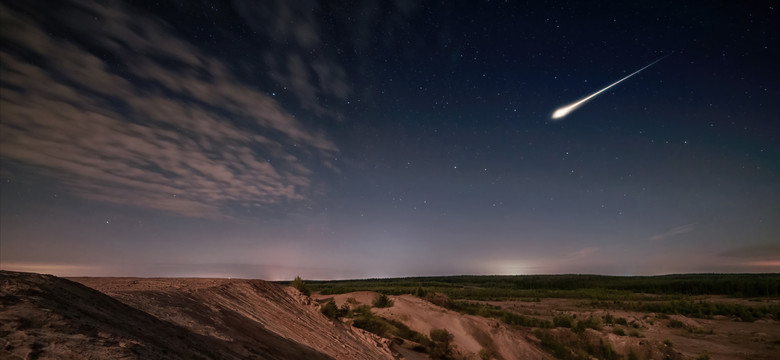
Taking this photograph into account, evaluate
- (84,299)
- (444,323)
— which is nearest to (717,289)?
(444,323)

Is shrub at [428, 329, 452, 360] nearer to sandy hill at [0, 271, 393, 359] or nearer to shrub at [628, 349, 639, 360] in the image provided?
sandy hill at [0, 271, 393, 359]

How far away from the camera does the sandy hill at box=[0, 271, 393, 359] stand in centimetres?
335

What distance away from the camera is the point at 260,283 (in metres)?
14.1

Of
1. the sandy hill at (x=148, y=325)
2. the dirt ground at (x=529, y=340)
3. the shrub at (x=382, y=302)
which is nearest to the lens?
the sandy hill at (x=148, y=325)

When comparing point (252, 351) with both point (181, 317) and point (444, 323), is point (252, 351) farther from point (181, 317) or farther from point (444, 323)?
point (444, 323)

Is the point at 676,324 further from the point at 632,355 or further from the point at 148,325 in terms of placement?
the point at 148,325

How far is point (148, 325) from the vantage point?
5.21 m

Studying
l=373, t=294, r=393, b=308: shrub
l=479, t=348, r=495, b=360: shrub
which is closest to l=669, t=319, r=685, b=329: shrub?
l=479, t=348, r=495, b=360: shrub

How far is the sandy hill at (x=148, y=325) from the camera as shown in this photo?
11.0 ft

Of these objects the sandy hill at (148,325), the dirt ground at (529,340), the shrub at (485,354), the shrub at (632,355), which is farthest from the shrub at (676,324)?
the sandy hill at (148,325)

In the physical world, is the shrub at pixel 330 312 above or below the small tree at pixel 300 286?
below

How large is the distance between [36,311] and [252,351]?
359 cm

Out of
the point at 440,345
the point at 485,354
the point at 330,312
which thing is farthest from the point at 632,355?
the point at 330,312

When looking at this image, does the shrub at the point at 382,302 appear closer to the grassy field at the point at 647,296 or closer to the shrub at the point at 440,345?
the shrub at the point at 440,345
